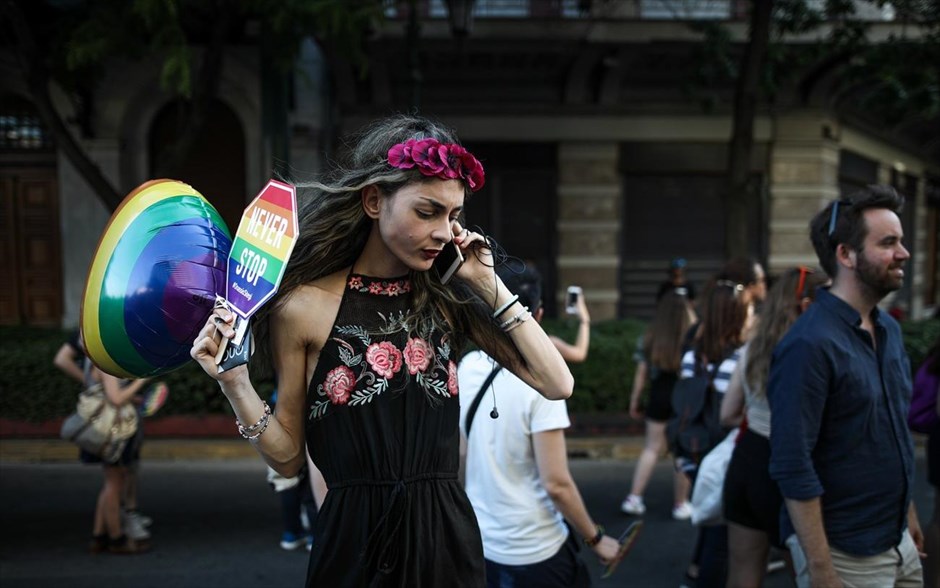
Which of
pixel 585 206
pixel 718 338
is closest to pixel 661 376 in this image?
pixel 718 338

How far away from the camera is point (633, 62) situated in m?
12.4

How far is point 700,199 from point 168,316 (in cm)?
1259

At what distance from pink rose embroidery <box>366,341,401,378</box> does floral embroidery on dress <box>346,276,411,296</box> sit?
0.43ft

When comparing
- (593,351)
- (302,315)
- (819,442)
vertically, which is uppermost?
(302,315)

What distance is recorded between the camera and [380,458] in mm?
1845

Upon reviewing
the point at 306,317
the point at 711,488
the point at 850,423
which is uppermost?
the point at 306,317

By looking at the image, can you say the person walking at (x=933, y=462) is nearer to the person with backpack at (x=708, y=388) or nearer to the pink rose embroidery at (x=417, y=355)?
the person with backpack at (x=708, y=388)

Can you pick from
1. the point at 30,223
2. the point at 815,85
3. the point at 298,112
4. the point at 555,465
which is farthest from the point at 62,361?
the point at 815,85

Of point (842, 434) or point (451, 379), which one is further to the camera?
point (842, 434)

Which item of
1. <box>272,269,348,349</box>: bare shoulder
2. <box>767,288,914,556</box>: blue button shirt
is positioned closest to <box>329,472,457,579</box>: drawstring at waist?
<box>272,269,348,349</box>: bare shoulder

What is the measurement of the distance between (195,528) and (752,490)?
4.29 meters

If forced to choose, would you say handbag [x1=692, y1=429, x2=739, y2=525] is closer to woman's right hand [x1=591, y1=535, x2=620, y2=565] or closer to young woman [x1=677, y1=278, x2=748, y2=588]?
young woman [x1=677, y1=278, x2=748, y2=588]

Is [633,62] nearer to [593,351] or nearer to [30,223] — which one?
[593,351]

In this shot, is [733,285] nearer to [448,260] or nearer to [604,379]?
[448,260]
